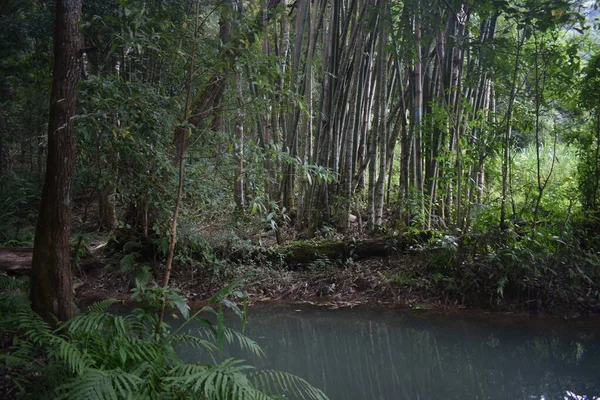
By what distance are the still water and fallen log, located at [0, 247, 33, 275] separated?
1.61m

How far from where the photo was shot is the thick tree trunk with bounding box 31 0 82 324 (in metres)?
2.69

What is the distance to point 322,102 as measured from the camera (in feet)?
20.4

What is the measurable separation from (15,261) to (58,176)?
1848mm

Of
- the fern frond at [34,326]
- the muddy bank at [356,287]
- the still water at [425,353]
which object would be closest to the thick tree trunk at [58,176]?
the fern frond at [34,326]

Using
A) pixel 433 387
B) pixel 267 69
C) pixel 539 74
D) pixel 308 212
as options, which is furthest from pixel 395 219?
pixel 267 69

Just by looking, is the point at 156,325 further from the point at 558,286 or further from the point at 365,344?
the point at 558,286

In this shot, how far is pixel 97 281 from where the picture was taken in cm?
544

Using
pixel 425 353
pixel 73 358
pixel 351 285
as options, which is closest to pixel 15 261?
pixel 73 358

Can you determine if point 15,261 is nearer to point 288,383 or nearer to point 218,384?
point 288,383

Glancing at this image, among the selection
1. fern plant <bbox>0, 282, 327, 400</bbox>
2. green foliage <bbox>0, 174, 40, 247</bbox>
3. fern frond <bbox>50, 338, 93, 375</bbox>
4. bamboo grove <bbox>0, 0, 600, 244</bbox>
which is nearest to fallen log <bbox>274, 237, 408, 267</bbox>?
bamboo grove <bbox>0, 0, 600, 244</bbox>

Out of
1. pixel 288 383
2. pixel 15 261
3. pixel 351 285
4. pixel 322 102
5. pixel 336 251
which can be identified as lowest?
pixel 288 383

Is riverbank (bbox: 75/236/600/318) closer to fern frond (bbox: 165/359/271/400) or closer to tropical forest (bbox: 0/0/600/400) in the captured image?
tropical forest (bbox: 0/0/600/400)

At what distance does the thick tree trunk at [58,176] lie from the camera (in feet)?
8.83

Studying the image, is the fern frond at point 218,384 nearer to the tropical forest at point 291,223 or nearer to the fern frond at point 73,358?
the tropical forest at point 291,223
